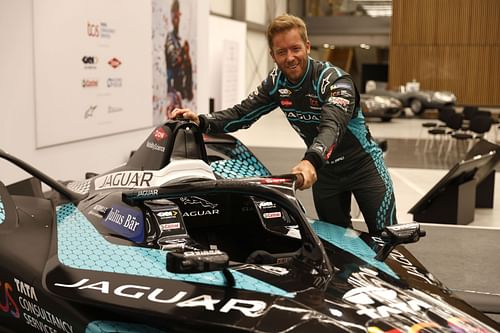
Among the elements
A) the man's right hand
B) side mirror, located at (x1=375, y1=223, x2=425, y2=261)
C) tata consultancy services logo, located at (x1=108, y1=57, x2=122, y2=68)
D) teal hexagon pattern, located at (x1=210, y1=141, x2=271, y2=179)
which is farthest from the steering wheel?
tata consultancy services logo, located at (x1=108, y1=57, x2=122, y2=68)

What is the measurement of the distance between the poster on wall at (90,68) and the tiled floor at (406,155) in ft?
7.88

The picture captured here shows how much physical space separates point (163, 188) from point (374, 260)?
0.82 metres

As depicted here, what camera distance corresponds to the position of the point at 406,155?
1088cm

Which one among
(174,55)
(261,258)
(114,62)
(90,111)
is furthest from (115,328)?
(174,55)

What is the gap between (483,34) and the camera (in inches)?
840

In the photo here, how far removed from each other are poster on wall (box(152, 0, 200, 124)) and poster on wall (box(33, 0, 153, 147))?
28cm

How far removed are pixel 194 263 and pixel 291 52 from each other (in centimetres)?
139

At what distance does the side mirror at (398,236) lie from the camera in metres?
2.36

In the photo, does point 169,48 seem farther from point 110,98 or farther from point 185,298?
point 185,298

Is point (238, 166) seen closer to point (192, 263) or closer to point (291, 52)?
point (291, 52)

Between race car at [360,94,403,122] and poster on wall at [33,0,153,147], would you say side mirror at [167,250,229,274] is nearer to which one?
poster on wall at [33,0,153,147]

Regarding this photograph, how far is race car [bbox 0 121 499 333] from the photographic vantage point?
6.09 feet

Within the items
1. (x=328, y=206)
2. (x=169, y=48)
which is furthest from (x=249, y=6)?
(x=328, y=206)

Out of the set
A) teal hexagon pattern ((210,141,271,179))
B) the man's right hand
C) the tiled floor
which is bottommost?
the tiled floor
